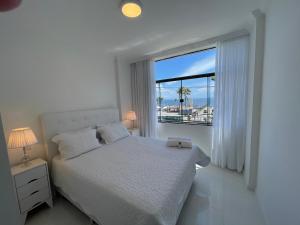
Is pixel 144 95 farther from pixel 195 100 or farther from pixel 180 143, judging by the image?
pixel 180 143

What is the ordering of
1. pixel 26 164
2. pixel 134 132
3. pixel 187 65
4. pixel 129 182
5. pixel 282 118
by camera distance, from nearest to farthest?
pixel 282 118 → pixel 129 182 → pixel 26 164 → pixel 187 65 → pixel 134 132

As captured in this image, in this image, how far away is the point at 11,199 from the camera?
0.47 meters

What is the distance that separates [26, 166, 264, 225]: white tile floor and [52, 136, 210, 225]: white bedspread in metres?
0.28

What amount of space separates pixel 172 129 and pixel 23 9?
3.19 meters

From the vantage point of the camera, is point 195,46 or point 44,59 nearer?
point 44,59

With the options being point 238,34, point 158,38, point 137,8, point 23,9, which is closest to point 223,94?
point 238,34

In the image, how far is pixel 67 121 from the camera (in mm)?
2330

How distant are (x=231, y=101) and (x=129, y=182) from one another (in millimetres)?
2209

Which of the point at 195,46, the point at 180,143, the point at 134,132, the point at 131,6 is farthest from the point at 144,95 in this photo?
the point at 131,6

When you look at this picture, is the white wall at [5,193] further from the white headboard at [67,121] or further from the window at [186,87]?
the window at [186,87]

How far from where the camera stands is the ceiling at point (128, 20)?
1491mm

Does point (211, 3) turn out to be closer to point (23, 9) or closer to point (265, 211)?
point (23, 9)

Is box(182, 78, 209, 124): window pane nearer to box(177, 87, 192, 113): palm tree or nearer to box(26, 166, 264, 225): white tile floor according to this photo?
box(177, 87, 192, 113): palm tree

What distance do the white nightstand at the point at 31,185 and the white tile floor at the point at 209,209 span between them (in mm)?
165
